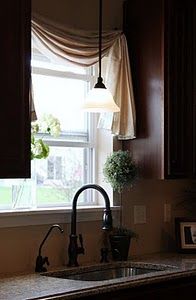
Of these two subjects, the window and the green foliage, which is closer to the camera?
the window

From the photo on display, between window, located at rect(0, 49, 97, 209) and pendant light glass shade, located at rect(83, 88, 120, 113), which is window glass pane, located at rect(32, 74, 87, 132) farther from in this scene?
pendant light glass shade, located at rect(83, 88, 120, 113)

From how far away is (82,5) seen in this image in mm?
3918

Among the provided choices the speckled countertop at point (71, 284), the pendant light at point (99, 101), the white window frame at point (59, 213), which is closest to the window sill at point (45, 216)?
the white window frame at point (59, 213)

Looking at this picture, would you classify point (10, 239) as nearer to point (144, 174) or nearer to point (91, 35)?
point (144, 174)

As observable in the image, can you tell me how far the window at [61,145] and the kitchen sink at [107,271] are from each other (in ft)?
1.60

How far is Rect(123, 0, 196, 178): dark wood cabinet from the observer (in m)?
3.87

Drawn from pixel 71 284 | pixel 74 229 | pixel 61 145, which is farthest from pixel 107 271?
pixel 61 145

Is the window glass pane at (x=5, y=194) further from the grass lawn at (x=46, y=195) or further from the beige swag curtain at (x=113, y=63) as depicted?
the beige swag curtain at (x=113, y=63)

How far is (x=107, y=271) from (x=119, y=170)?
25.1 inches

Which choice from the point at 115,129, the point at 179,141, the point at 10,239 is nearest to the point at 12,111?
the point at 10,239

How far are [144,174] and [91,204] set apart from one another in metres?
0.42

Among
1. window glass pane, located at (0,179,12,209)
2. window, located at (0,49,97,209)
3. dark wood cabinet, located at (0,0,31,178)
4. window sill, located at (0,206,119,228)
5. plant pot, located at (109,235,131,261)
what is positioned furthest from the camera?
plant pot, located at (109,235,131,261)

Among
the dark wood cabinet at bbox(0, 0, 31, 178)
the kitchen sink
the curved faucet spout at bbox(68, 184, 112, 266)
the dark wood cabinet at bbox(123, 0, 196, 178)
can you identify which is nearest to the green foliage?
the dark wood cabinet at bbox(123, 0, 196, 178)

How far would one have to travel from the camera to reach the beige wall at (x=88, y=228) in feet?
11.4
